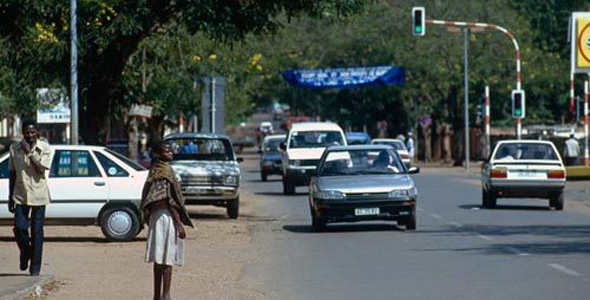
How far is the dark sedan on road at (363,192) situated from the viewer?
23906 millimetres

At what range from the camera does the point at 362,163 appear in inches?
1001

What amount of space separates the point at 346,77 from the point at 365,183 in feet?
159

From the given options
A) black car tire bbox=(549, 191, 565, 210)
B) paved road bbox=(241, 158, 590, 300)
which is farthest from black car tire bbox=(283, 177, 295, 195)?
black car tire bbox=(549, 191, 565, 210)

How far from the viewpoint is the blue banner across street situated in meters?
71.6

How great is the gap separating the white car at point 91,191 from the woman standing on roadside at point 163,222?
9268 millimetres

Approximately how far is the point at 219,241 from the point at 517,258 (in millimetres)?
6653

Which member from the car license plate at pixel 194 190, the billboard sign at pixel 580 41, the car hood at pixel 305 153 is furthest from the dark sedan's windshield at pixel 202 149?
the billboard sign at pixel 580 41

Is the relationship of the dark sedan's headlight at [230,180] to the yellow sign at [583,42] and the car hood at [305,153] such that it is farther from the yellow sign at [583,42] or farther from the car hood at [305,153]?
the yellow sign at [583,42]

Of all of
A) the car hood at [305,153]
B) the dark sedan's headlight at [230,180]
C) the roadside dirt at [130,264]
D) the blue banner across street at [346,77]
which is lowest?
the roadside dirt at [130,264]

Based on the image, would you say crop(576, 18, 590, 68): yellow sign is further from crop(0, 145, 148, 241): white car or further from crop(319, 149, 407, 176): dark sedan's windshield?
crop(0, 145, 148, 241): white car

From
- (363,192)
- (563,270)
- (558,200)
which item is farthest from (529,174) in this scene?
(563,270)

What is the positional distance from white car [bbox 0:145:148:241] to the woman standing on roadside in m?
9.27

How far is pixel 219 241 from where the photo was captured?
23969 millimetres

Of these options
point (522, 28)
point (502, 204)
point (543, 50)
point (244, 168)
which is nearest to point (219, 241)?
point (502, 204)
